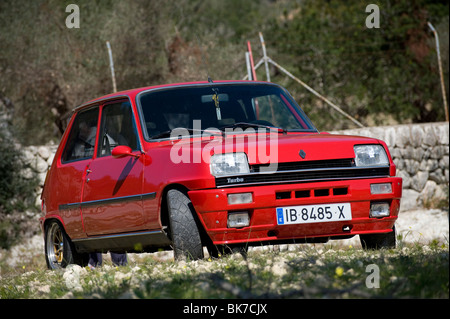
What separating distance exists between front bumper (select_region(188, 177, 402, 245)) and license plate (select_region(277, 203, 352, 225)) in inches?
1.2

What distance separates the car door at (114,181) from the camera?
6.50m

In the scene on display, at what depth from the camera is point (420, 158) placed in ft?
54.4

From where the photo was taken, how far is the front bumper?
574 cm

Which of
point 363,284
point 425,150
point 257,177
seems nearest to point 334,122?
point 425,150

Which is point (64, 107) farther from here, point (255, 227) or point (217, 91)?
point (255, 227)

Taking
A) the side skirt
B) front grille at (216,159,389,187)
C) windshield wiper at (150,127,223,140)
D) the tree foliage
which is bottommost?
the side skirt

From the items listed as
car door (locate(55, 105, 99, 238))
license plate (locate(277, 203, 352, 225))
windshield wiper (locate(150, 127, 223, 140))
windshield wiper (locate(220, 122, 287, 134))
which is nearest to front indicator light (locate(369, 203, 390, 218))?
license plate (locate(277, 203, 352, 225))

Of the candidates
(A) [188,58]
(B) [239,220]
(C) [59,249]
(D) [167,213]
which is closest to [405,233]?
(C) [59,249]

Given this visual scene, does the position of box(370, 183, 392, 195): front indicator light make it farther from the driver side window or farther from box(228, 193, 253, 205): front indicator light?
the driver side window

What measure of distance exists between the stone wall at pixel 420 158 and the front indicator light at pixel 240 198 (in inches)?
395

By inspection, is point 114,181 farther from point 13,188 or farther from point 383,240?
point 13,188

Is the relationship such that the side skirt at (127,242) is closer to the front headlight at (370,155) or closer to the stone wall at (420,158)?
the front headlight at (370,155)

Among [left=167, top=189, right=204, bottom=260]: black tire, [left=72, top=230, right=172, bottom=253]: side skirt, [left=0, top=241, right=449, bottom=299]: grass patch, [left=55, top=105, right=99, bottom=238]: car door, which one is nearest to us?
[left=0, top=241, right=449, bottom=299]: grass patch

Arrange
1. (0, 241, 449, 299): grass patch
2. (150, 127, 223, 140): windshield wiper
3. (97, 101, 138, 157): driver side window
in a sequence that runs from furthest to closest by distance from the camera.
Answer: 1. (97, 101, 138, 157): driver side window
2. (150, 127, 223, 140): windshield wiper
3. (0, 241, 449, 299): grass patch
